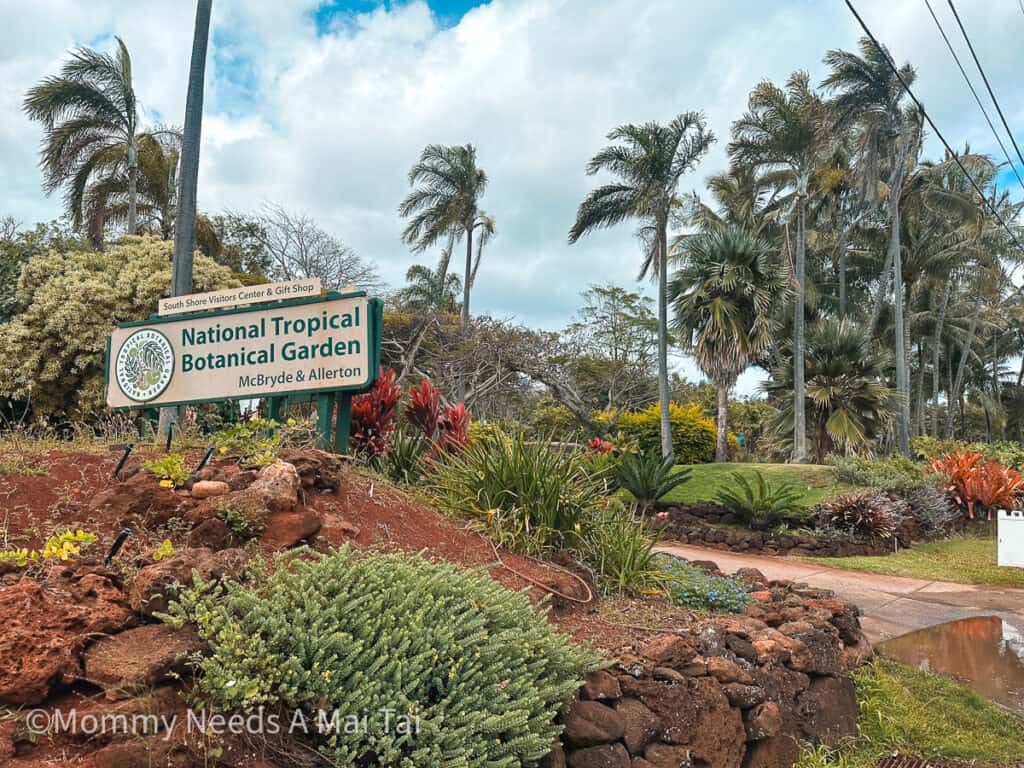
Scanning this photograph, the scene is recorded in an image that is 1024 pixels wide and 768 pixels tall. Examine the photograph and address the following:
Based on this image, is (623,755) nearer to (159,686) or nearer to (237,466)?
(159,686)

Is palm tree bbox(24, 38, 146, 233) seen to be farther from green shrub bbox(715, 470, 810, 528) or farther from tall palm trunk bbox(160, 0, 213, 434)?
green shrub bbox(715, 470, 810, 528)

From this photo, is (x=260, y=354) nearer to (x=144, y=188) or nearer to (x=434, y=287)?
(x=144, y=188)

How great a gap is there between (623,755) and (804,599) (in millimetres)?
2946

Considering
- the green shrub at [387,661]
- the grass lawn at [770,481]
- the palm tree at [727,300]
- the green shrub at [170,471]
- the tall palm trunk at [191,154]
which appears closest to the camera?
the green shrub at [387,661]

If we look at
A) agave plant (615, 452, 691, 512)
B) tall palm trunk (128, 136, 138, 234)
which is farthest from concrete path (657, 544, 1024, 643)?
tall palm trunk (128, 136, 138, 234)

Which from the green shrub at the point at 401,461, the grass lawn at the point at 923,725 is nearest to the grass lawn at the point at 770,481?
the grass lawn at the point at 923,725

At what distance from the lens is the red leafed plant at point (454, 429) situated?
262 inches

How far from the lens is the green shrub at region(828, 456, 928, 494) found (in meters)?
14.2

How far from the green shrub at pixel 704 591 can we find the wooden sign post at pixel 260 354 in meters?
2.57

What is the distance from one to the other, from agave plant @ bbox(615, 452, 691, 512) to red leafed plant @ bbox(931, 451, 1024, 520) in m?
5.63

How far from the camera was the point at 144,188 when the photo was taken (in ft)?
63.0

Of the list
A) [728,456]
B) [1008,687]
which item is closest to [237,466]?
[1008,687]

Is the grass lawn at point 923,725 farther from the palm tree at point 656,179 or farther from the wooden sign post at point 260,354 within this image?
the palm tree at point 656,179

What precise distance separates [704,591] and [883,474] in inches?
447
